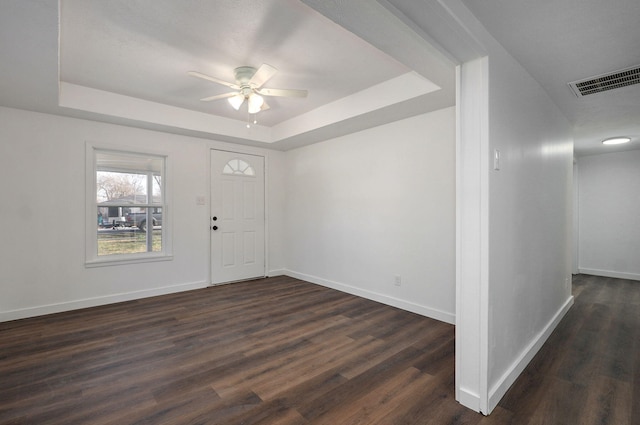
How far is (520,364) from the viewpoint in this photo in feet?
7.56

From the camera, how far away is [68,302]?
367 centimetres

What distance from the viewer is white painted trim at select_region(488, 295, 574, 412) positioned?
193 cm

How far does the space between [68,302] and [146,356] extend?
1.93 metres

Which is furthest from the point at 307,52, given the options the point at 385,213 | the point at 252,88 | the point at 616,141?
the point at 616,141

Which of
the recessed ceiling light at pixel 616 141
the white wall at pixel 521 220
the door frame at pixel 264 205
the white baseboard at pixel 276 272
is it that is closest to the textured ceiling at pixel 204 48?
the white wall at pixel 521 220

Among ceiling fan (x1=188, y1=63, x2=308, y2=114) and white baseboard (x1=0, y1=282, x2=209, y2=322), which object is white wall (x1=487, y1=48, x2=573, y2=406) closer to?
ceiling fan (x1=188, y1=63, x2=308, y2=114)

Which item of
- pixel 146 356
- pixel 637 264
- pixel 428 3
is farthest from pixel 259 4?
pixel 637 264

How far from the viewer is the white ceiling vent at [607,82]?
242 cm

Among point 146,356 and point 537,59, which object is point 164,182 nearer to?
point 146,356

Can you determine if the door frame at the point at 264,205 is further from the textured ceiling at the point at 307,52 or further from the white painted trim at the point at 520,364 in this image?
the white painted trim at the point at 520,364

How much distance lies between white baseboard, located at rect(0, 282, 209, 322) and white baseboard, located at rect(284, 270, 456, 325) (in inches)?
69.6

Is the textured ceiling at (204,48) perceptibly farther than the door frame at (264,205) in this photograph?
No

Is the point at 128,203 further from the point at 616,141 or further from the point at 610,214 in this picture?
the point at 610,214

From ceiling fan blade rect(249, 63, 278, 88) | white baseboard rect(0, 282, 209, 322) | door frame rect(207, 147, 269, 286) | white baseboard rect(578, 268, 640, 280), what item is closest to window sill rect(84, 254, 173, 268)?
white baseboard rect(0, 282, 209, 322)
